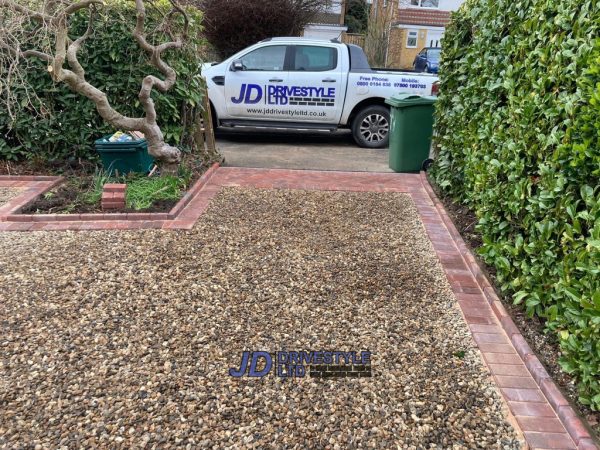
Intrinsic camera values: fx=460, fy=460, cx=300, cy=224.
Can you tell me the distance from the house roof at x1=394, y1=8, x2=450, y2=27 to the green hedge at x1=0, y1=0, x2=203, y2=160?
2431cm

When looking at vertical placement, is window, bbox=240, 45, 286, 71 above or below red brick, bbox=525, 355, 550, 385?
above

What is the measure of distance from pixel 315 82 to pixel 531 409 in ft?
21.0

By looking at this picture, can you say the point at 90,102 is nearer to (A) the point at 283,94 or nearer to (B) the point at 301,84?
(A) the point at 283,94

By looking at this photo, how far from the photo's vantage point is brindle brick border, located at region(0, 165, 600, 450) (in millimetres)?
2223

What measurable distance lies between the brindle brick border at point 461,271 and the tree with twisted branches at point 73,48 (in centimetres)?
82

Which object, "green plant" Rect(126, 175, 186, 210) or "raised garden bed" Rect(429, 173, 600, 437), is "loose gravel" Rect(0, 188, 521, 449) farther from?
"green plant" Rect(126, 175, 186, 210)

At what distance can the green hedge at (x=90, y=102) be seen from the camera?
5.59m

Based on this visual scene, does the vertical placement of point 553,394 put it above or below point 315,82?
below

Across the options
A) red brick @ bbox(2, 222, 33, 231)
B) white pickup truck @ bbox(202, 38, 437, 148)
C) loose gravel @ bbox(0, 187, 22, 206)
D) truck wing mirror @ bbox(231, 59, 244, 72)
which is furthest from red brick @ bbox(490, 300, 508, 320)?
truck wing mirror @ bbox(231, 59, 244, 72)

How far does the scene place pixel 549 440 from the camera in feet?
6.95

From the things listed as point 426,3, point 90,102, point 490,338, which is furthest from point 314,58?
point 426,3

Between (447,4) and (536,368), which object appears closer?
(536,368)

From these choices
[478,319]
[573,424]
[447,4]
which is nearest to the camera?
[573,424]

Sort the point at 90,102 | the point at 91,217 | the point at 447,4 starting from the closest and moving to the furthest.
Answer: the point at 91,217 < the point at 90,102 < the point at 447,4
